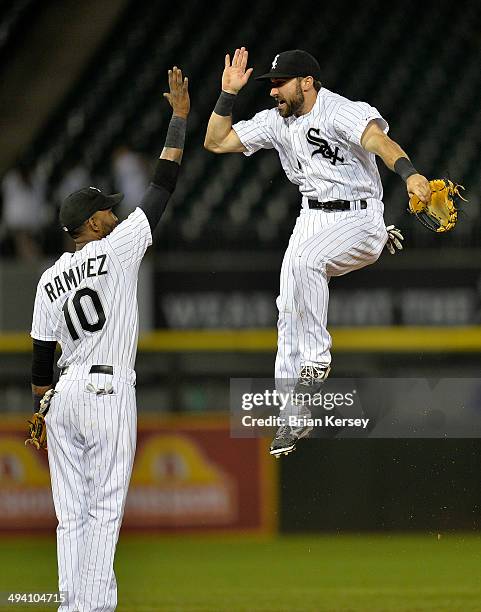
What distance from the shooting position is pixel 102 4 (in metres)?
11.0

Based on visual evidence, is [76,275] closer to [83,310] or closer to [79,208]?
[83,310]

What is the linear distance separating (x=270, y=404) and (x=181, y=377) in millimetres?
2823

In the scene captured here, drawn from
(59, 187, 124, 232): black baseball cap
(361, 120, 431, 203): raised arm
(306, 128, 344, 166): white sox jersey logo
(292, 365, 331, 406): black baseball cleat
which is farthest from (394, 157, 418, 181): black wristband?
(59, 187, 124, 232): black baseball cap

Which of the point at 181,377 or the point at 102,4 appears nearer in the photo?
the point at 181,377

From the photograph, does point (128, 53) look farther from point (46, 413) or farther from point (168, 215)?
point (46, 413)

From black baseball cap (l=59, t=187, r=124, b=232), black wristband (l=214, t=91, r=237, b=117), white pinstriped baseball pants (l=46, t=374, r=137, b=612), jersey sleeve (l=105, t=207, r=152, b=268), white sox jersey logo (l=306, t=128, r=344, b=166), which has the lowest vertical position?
white pinstriped baseball pants (l=46, t=374, r=137, b=612)

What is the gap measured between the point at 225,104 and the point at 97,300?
1.05m

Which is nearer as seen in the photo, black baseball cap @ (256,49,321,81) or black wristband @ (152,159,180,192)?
black baseball cap @ (256,49,321,81)

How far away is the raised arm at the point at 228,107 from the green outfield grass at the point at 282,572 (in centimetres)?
293

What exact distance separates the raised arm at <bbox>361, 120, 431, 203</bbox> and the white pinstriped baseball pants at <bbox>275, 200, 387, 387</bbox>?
419mm

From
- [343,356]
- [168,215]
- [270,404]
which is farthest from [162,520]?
[270,404]

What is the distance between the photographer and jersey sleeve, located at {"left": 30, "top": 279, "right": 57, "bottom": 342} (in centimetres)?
559

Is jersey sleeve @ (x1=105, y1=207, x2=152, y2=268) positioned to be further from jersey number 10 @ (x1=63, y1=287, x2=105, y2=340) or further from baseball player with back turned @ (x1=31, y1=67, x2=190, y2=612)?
jersey number 10 @ (x1=63, y1=287, x2=105, y2=340)

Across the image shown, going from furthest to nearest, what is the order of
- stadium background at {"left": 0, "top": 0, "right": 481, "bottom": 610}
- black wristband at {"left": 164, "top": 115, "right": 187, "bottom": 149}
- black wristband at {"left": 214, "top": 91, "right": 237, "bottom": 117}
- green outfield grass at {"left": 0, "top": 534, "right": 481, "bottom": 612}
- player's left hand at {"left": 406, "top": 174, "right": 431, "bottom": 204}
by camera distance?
1. stadium background at {"left": 0, "top": 0, "right": 481, "bottom": 610}
2. green outfield grass at {"left": 0, "top": 534, "right": 481, "bottom": 612}
3. black wristband at {"left": 164, "top": 115, "right": 187, "bottom": 149}
4. black wristband at {"left": 214, "top": 91, "right": 237, "bottom": 117}
5. player's left hand at {"left": 406, "top": 174, "right": 431, "bottom": 204}
